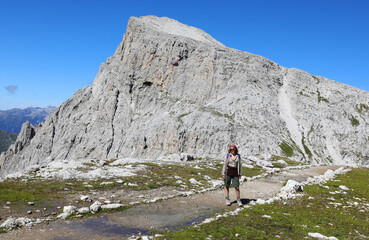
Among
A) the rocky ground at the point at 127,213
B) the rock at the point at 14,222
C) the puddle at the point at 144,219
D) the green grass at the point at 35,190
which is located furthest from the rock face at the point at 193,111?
the rock at the point at 14,222

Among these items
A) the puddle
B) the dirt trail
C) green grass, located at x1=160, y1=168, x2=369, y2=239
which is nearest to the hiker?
the dirt trail

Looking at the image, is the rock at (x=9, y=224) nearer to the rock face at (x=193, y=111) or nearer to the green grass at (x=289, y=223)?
the green grass at (x=289, y=223)

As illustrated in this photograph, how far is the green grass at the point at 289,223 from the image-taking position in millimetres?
11844


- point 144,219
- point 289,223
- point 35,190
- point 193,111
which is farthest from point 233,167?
point 193,111

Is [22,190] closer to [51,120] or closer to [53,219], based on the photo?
[53,219]

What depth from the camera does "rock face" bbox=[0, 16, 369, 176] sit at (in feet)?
345

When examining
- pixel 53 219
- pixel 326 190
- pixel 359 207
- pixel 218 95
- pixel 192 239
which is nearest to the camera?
pixel 192 239

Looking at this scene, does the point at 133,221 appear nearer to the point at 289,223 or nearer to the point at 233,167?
the point at 233,167

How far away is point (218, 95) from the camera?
4980 inches

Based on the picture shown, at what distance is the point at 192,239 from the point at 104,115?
→ 434 ft

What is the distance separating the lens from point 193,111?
382ft

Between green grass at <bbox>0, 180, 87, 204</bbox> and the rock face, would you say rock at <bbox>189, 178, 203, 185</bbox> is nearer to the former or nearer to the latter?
green grass at <bbox>0, 180, 87, 204</bbox>

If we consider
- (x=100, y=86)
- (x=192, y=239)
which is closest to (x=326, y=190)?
(x=192, y=239)

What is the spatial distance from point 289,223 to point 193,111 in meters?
103
